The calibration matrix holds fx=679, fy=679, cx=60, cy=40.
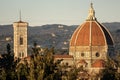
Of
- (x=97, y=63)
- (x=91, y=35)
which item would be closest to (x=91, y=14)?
(x=91, y=35)

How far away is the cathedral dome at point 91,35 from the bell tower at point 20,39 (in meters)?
13.3

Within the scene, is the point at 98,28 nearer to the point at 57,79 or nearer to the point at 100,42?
the point at 100,42

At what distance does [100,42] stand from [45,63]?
5941 centimetres

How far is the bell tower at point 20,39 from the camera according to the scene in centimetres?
11275

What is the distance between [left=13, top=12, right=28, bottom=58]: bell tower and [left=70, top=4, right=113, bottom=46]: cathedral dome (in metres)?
13.3

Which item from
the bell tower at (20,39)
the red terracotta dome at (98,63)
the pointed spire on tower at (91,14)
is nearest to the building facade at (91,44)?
the pointed spire on tower at (91,14)

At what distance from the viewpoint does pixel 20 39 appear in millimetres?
115312

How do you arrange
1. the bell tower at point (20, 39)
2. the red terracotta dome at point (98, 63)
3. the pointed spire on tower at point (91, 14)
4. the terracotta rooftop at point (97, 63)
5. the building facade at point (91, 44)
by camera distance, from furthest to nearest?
the bell tower at point (20, 39) → the pointed spire on tower at point (91, 14) → the building facade at point (91, 44) → the terracotta rooftop at point (97, 63) → the red terracotta dome at point (98, 63)

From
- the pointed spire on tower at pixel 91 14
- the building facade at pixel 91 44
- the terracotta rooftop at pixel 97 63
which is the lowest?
the terracotta rooftop at pixel 97 63

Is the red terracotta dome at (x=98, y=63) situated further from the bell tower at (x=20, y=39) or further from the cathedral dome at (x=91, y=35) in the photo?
the bell tower at (x=20, y=39)

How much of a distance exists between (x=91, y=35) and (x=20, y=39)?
1775 cm

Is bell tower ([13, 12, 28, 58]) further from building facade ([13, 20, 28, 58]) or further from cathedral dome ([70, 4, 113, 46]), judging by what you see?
cathedral dome ([70, 4, 113, 46])

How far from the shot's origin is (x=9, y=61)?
46.8m

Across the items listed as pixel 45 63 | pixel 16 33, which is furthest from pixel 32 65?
pixel 16 33
